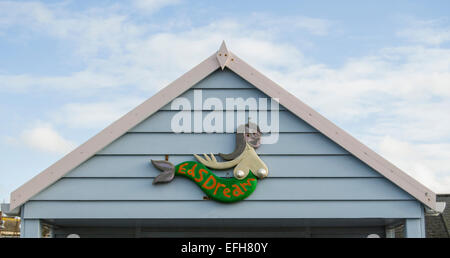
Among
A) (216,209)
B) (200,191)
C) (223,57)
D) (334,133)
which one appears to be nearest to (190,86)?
(223,57)

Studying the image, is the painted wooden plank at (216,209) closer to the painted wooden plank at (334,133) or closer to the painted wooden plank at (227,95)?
the painted wooden plank at (334,133)

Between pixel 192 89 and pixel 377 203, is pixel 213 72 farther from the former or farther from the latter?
pixel 377 203

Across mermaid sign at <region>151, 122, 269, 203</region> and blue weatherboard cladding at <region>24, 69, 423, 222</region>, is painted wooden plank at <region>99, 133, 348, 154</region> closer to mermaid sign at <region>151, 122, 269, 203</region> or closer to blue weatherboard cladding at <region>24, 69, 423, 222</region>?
blue weatherboard cladding at <region>24, 69, 423, 222</region>

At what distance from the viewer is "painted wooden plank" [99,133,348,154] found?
8.47m

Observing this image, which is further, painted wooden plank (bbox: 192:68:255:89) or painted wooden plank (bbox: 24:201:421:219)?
painted wooden plank (bbox: 192:68:255:89)

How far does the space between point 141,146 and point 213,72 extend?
4.70 ft

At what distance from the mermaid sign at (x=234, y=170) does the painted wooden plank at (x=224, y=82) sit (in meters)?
0.60

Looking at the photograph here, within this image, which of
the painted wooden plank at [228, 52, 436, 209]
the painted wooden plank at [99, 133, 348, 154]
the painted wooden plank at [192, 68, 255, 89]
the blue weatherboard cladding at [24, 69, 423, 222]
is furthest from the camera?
the painted wooden plank at [192, 68, 255, 89]

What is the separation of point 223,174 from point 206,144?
0.48 m

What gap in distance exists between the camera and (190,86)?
336 inches

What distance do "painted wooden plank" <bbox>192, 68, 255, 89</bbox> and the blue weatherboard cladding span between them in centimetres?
15

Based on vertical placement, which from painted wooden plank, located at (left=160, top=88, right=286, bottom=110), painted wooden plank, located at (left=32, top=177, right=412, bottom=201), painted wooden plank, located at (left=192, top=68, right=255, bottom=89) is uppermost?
painted wooden plank, located at (left=192, top=68, right=255, bottom=89)

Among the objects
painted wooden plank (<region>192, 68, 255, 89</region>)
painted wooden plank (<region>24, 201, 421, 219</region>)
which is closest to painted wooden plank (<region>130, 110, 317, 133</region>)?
painted wooden plank (<region>192, 68, 255, 89</region>)

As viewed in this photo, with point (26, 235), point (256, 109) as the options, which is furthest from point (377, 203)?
point (26, 235)
